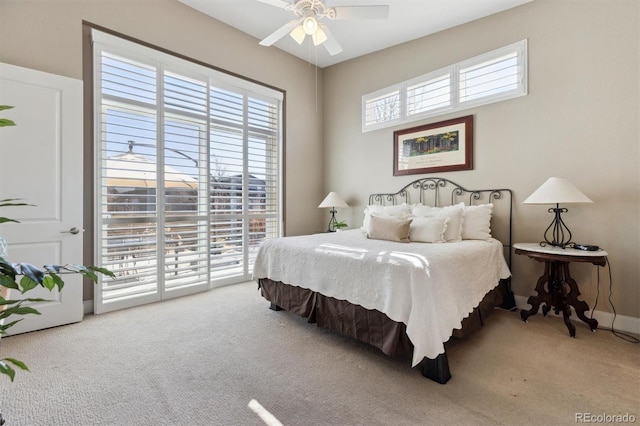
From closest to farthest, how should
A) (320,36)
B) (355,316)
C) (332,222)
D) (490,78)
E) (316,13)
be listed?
(355,316) < (316,13) < (320,36) < (490,78) < (332,222)

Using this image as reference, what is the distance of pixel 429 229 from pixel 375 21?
2754mm

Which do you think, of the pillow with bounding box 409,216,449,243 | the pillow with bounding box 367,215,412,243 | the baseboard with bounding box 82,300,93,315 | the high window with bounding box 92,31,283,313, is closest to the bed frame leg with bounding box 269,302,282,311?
the high window with bounding box 92,31,283,313

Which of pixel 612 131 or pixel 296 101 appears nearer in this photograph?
pixel 612 131

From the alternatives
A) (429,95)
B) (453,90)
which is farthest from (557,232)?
(429,95)

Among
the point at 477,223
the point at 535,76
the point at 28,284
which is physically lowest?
the point at 28,284

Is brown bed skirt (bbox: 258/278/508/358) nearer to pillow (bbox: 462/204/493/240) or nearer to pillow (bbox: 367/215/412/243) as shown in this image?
pillow (bbox: 462/204/493/240)

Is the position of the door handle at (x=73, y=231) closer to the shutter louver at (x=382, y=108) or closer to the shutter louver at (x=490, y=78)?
the shutter louver at (x=382, y=108)

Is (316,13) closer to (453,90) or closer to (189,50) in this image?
(189,50)

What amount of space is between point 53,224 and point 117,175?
0.71m

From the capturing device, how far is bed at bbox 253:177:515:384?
1867mm

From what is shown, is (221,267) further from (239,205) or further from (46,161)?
(46,161)

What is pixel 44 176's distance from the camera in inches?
102

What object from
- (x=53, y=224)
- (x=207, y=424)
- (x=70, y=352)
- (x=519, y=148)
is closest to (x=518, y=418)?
(x=207, y=424)

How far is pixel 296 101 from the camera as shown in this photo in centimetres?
484
